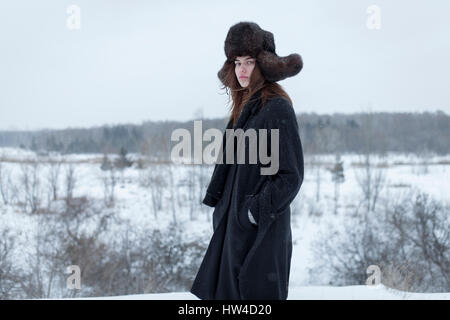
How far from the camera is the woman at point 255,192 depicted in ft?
5.37

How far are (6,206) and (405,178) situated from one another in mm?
19929

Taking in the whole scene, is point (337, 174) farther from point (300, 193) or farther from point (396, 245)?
point (396, 245)

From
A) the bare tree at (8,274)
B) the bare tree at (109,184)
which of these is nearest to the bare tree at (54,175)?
the bare tree at (109,184)

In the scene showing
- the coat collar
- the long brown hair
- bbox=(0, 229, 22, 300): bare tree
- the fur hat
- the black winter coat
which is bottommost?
bbox=(0, 229, 22, 300): bare tree

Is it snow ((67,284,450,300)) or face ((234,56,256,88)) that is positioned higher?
face ((234,56,256,88))

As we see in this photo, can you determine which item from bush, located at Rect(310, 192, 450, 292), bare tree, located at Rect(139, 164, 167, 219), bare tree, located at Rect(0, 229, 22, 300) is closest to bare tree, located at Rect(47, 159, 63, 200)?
bare tree, located at Rect(0, 229, 22, 300)

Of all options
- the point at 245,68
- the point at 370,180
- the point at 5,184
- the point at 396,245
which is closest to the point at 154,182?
the point at 5,184

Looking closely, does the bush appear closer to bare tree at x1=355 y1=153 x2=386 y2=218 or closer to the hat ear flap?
bare tree at x1=355 y1=153 x2=386 y2=218

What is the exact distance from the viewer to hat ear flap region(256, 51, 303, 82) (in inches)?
67.6

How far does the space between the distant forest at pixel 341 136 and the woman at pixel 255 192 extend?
18.1 metres

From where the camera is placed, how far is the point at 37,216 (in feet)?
57.7

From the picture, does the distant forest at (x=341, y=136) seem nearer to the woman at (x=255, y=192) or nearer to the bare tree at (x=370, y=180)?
the bare tree at (x=370, y=180)

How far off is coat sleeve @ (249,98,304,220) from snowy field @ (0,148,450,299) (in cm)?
1363
